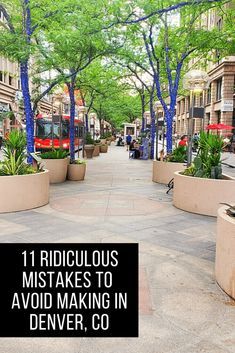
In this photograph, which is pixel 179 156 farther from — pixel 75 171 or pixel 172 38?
A: pixel 172 38

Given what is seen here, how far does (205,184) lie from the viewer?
27.6ft

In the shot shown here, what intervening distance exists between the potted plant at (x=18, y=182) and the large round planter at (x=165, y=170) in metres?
5.30

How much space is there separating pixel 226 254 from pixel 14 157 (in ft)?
19.1

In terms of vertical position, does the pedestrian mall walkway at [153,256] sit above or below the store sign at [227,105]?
below

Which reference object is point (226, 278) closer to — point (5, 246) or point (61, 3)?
point (5, 246)

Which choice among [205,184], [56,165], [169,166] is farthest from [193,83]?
[56,165]

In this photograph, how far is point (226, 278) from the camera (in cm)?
430

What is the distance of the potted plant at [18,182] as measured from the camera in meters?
8.26

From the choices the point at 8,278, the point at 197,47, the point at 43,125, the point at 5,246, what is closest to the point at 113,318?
the point at 8,278

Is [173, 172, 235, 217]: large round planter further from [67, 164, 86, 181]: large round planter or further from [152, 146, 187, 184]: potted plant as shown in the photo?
[67, 164, 86, 181]: large round planter

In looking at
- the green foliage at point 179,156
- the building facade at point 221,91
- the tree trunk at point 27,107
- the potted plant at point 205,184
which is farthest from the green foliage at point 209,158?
the building facade at point 221,91

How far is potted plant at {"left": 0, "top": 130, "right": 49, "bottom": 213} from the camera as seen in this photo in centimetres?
826

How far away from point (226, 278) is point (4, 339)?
2393mm

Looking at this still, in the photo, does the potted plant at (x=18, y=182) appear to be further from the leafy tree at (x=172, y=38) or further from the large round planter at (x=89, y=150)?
the large round planter at (x=89, y=150)
